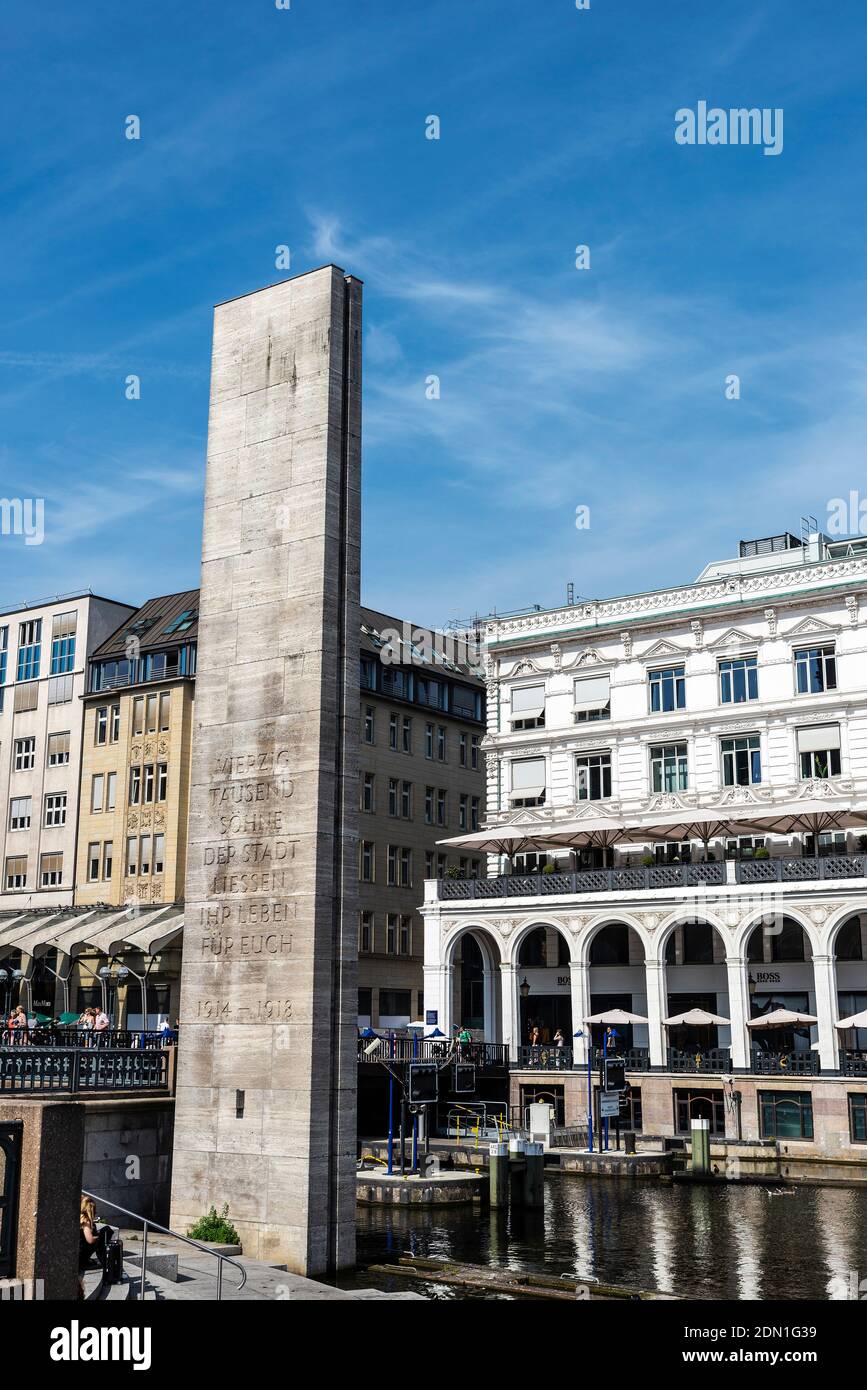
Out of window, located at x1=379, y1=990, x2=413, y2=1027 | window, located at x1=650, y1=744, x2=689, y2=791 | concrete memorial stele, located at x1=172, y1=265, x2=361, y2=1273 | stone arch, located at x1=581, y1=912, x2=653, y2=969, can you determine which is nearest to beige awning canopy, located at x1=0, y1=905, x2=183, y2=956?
window, located at x1=379, y1=990, x2=413, y2=1027

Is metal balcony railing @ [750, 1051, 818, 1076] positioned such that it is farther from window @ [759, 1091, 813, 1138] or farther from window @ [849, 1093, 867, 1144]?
window @ [849, 1093, 867, 1144]

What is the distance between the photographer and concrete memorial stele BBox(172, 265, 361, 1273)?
22.8 m

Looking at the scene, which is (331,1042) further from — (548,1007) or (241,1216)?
(548,1007)

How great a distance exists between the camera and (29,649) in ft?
257

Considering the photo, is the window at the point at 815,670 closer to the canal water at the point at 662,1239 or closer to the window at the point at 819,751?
the window at the point at 819,751

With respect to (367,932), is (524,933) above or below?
below

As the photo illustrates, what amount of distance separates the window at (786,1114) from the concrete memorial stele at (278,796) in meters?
27.9

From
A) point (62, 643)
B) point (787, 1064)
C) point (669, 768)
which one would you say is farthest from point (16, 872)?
point (787, 1064)

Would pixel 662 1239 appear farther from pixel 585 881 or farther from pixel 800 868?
pixel 585 881

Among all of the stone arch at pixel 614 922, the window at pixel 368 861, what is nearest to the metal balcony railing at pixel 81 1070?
the stone arch at pixel 614 922

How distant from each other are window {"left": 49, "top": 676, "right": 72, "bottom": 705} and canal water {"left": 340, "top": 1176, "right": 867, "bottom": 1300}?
46.0m

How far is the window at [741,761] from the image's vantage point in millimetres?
56750

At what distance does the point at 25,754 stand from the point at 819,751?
4431cm
